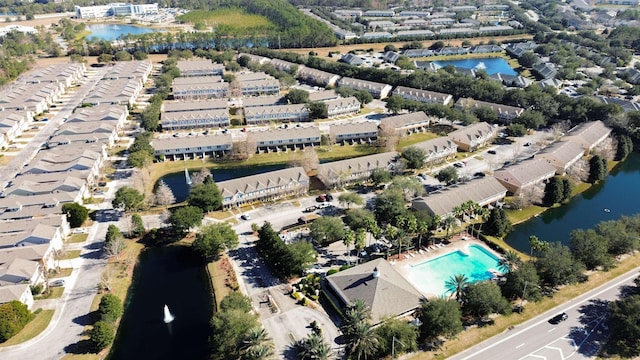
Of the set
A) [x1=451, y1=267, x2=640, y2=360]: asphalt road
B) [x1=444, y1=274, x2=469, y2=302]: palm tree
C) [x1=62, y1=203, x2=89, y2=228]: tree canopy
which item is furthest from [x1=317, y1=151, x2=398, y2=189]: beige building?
[x1=62, y1=203, x2=89, y2=228]: tree canopy

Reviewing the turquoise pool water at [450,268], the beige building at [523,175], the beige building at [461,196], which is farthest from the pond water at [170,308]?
the beige building at [523,175]

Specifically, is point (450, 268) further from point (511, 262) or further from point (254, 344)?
point (254, 344)

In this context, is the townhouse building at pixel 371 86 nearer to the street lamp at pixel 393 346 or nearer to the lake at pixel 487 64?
the lake at pixel 487 64

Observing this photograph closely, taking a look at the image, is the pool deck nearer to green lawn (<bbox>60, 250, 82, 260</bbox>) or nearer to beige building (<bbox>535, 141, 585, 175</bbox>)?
beige building (<bbox>535, 141, 585, 175</bbox>)

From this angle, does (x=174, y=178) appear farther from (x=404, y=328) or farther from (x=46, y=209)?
(x=404, y=328)

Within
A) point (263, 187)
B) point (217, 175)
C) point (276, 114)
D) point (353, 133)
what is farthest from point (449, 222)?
point (276, 114)

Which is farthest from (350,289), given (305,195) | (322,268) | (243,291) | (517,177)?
(517,177)
